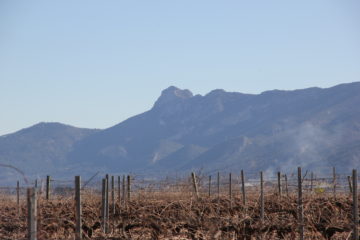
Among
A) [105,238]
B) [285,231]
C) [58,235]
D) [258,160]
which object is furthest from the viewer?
[258,160]

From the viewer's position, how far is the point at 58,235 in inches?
533

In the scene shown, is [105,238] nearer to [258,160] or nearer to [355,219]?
[355,219]

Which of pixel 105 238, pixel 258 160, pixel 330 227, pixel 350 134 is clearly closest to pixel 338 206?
pixel 330 227

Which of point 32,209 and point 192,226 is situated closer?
point 32,209

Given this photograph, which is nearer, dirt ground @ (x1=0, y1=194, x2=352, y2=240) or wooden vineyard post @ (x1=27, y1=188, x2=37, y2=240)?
wooden vineyard post @ (x1=27, y1=188, x2=37, y2=240)

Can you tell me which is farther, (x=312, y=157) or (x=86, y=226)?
(x=312, y=157)

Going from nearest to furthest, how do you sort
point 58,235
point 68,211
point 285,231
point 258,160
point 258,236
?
point 258,236, point 285,231, point 58,235, point 68,211, point 258,160

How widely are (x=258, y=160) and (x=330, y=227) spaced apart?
175 meters

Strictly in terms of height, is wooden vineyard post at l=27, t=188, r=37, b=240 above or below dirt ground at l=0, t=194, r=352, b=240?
above

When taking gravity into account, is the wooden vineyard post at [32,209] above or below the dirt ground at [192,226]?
above

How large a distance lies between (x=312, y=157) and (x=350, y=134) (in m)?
13.1

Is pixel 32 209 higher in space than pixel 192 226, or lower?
higher

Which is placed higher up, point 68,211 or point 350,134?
point 350,134

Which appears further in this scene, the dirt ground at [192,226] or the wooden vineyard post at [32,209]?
the dirt ground at [192,226]
